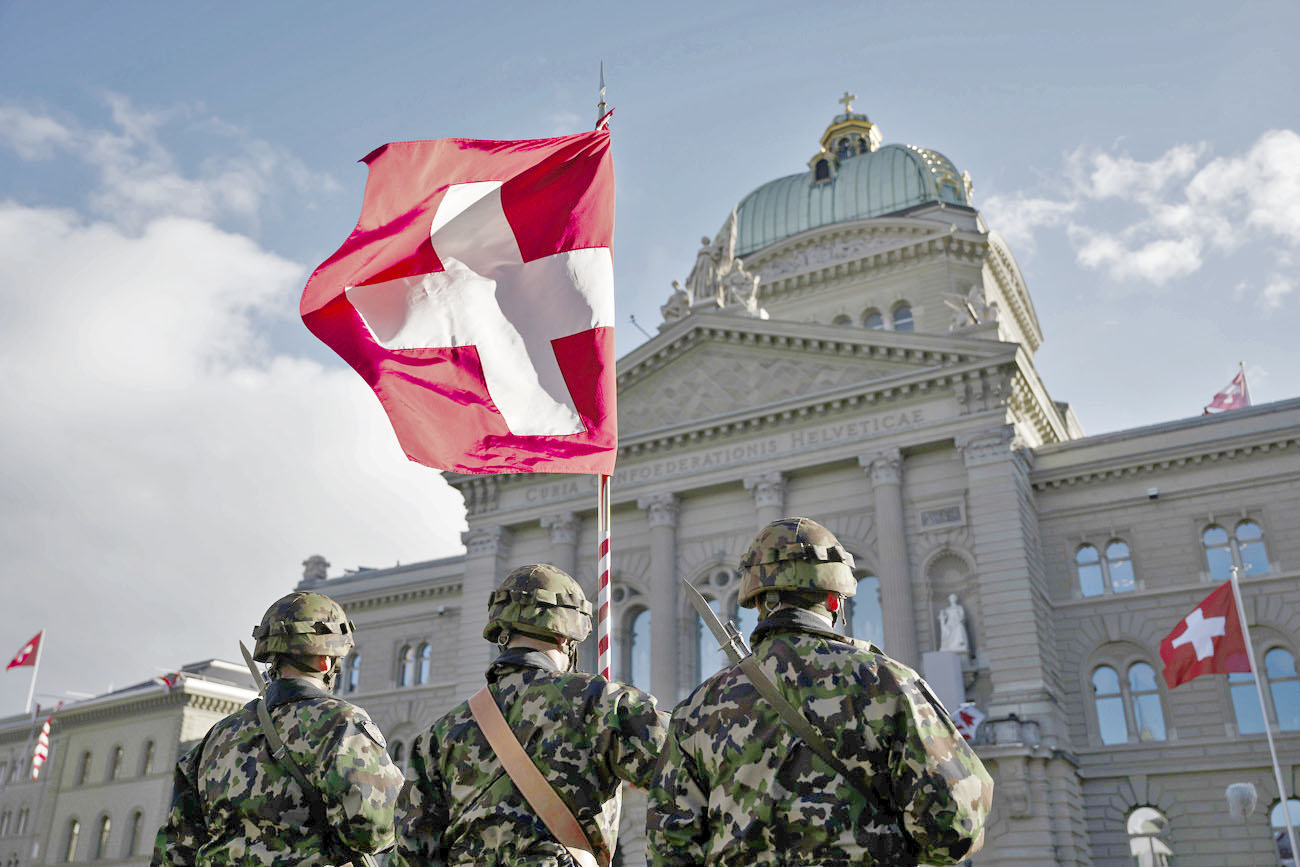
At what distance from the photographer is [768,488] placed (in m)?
30.1

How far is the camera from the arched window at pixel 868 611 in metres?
28.8

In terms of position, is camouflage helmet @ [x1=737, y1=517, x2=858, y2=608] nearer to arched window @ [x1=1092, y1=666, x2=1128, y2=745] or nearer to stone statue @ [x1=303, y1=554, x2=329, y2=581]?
arched window @ [x1=1092, y1=666, x2=1128, y2=745]

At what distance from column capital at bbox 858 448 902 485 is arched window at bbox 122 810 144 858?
1317 inches

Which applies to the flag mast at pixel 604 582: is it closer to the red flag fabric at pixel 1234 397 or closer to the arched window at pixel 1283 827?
the arched window at pixel 1283 827

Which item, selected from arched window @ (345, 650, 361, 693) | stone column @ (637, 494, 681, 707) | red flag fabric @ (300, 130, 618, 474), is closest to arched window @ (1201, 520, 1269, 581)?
stone column @ (637, 494, 681, 707)

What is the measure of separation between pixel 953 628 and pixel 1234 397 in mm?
16587

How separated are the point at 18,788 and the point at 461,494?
33.6m

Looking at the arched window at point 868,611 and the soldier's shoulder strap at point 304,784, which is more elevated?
the arched window at point 868,611

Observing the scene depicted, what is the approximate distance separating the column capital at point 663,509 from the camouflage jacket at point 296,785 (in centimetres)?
2569

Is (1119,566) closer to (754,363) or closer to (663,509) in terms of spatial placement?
(754,363)

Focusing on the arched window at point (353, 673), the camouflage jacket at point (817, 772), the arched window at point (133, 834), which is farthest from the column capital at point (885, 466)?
the arched window at point (133, 834)

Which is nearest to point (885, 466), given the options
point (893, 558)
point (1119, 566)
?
point (893, 558)

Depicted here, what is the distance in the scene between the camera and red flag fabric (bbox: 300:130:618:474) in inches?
332

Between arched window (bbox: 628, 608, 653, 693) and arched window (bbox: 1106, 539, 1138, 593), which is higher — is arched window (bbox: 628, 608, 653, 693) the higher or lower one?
the lower one
